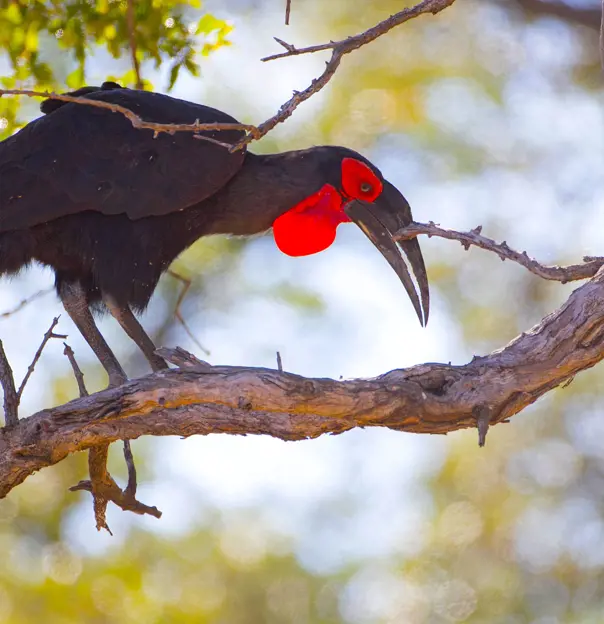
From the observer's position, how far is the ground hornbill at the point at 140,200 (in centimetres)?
414

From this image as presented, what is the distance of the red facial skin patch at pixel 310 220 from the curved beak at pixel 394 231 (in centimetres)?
9

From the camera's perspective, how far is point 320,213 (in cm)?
456

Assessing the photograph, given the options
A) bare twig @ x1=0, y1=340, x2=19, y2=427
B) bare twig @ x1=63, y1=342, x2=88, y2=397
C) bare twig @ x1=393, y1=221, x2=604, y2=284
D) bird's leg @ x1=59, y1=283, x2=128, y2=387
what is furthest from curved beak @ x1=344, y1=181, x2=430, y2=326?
bare twig @ x1=0, y1=340, x2=19, y2=427

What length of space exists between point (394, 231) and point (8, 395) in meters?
1.74

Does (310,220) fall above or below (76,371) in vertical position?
above

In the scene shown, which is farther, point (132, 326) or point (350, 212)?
point (350, 212)

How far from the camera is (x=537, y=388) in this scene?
11.2 ft

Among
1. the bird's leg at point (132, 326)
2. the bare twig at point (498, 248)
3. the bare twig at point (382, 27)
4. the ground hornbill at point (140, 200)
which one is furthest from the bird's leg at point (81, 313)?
the bare twig at point (382, 27)

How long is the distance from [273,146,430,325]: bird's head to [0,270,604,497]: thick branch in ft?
3.38

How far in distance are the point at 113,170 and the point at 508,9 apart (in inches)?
227

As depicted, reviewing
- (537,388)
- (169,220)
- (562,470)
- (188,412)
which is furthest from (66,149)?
(562,470)

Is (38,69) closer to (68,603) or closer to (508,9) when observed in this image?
(68,603)

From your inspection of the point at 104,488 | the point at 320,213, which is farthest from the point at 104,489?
the point at 320,213

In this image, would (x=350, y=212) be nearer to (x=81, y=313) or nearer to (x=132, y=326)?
(x=132, y=326)
